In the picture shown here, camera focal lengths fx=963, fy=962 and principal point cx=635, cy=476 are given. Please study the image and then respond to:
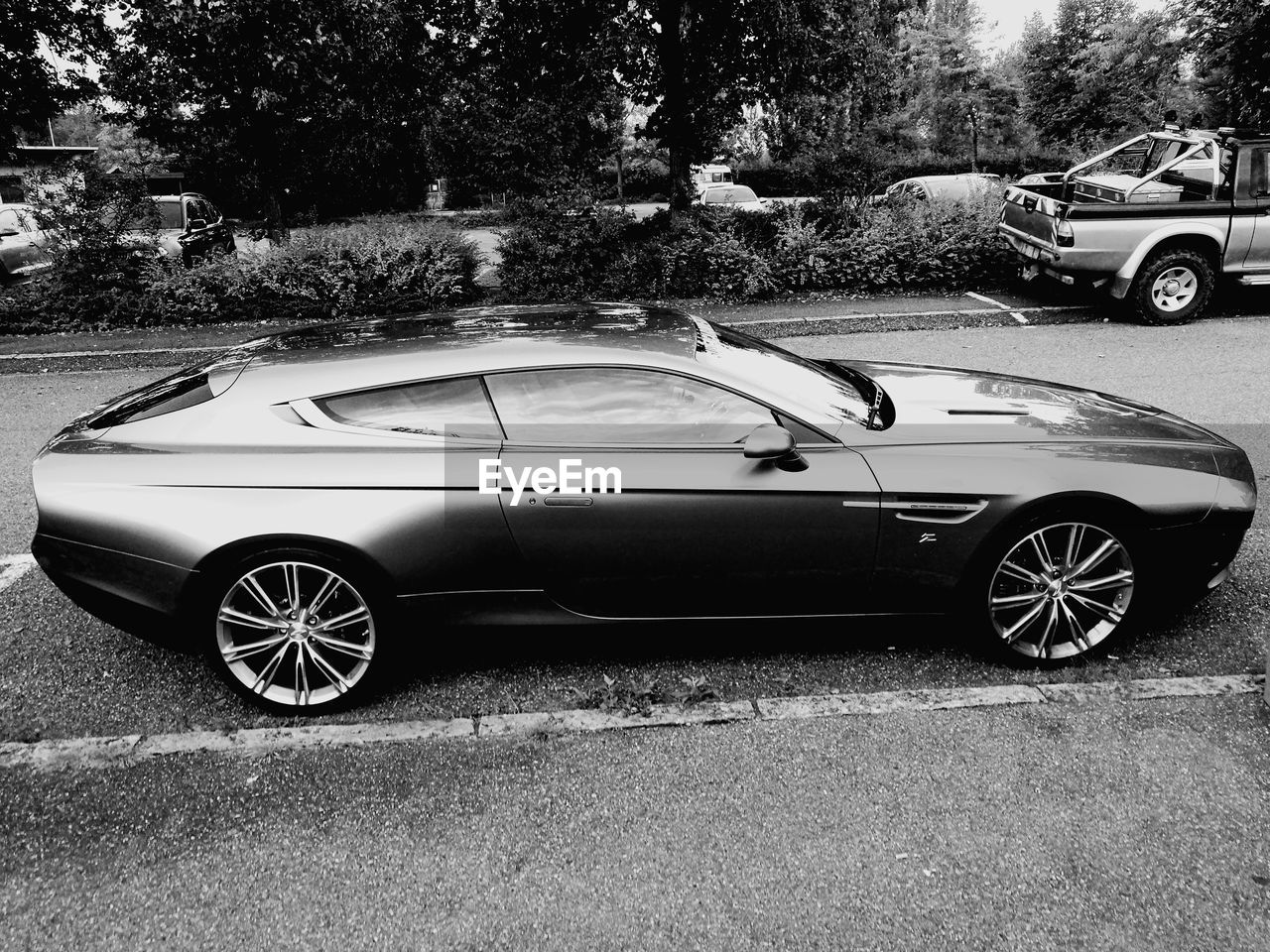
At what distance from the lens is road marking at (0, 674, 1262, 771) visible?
338 cm

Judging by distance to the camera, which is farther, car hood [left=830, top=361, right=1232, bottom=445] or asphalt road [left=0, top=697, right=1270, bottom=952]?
car hood [left=830, top=361, right=1232, bottom=445]

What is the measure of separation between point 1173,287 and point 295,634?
1000 centimetres

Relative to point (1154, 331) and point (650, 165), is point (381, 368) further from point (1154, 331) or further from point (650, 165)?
point (650, 165)

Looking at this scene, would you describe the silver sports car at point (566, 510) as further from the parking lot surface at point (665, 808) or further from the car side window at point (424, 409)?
the parking lot surface at point (665, 808)

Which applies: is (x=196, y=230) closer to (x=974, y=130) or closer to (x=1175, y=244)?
(x=1175, y=244)

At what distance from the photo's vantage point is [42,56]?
12.5 metres

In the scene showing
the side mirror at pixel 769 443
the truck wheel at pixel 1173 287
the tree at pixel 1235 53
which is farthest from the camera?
the tree at pixel 1235 53

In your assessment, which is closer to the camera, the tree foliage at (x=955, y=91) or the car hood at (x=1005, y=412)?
the car hood at (x=1005, y=412)

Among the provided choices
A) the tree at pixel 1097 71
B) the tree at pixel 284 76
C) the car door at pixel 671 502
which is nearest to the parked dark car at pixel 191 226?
the tree at pixel 284 76

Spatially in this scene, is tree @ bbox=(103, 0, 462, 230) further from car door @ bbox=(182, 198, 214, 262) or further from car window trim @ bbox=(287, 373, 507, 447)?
car window trim @ bbox=(287, 373, 507, 447)

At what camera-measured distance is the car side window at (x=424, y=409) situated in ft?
11.5

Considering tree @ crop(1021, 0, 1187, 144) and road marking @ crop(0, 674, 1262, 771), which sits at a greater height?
tree @ crop(1021, 0, 1187, 144)

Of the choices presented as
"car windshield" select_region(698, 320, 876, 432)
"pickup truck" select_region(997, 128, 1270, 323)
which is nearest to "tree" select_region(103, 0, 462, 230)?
"pickup truck" select_region(997, 128, 1270, 323)
